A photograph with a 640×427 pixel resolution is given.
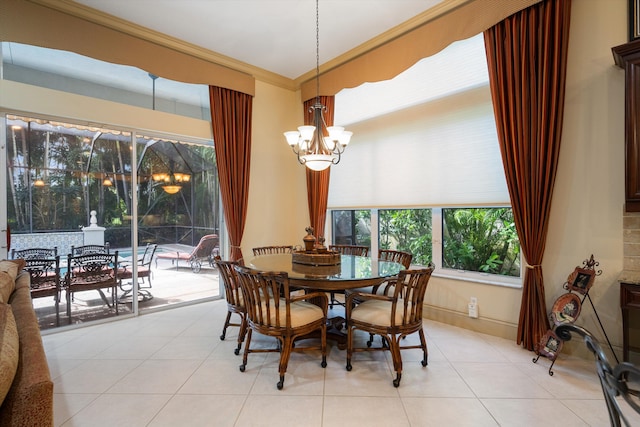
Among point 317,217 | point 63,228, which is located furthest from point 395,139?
point 63,228

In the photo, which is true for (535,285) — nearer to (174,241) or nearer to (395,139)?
(395,139)

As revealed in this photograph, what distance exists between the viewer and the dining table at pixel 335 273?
2.36 meters

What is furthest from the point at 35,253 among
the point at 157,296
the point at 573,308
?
the point at 573,308

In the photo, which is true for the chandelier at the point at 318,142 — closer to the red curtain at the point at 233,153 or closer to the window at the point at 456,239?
the window at the point at 456,239

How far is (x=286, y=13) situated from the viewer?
3.33m

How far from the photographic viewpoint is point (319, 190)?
4.66m

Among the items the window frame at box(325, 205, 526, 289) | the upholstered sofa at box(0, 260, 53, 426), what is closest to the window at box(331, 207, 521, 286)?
the window frame at box(325, 205, 526, 289)

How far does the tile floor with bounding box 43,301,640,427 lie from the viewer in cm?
187

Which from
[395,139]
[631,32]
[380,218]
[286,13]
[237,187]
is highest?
[286,13]

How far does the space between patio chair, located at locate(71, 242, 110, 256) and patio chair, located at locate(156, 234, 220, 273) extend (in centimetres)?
79

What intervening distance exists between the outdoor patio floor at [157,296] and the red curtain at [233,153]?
68 centimetres

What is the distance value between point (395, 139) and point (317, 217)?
1646 mm

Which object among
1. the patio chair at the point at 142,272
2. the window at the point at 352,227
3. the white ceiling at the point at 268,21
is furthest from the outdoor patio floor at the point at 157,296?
the white ceiling at the point at 268,21

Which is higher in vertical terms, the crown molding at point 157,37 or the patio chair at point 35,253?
the crown molding at point 157,37
